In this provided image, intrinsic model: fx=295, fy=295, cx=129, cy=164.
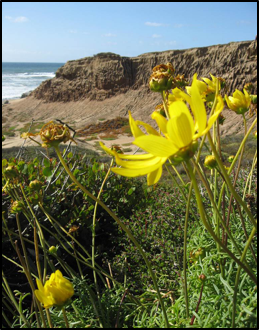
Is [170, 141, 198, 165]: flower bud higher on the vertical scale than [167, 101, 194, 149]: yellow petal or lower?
lower

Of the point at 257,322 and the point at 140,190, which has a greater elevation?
the point at 257,322

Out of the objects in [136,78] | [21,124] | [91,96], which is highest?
[136,78]

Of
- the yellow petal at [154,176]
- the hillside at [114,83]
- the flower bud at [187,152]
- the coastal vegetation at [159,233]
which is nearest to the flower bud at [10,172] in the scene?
the coastal vegetation at [159,233]

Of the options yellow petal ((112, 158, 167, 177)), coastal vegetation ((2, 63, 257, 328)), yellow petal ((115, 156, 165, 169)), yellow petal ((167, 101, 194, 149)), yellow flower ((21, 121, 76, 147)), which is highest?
yellow petal ((167, 101, 194, 149))

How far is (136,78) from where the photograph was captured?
810 inches

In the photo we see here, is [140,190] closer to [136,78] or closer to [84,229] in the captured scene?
[84,229]

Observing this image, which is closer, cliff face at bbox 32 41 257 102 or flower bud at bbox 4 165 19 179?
flower bud at bbox 4 165 19 179

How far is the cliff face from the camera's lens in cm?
1559

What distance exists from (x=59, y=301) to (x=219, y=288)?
21.3 inches

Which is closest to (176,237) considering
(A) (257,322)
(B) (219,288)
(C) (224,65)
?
(B) (219,288)

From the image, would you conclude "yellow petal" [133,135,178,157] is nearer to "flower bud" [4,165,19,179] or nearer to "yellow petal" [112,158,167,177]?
"yellow petal" [112,158,167,177]

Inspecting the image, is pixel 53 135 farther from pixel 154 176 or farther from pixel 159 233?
pixel 159 233

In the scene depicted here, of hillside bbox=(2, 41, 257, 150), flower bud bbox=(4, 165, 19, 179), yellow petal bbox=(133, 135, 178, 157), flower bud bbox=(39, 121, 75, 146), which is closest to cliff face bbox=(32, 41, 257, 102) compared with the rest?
hillside bbox=(2, 41, 257, 150)

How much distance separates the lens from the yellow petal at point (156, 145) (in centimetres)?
52
